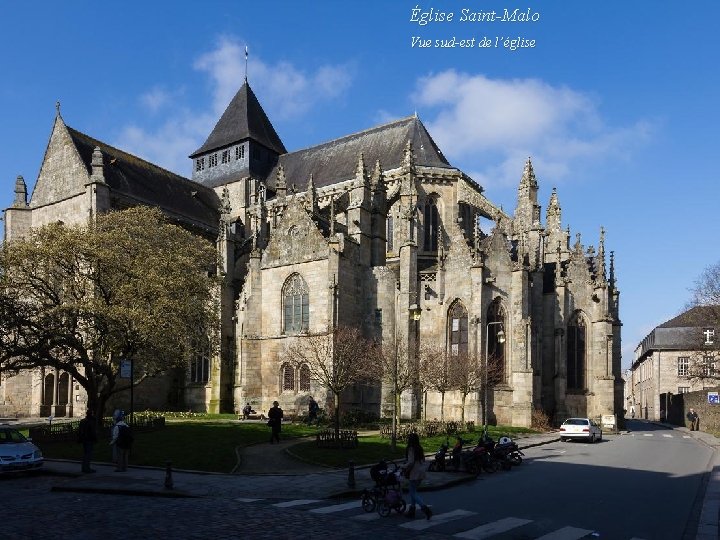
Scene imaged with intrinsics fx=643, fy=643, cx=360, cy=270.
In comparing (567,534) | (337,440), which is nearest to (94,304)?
(337,440)

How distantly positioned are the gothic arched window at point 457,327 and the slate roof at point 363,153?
14.2 m

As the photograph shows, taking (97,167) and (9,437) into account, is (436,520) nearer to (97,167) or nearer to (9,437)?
(9,437)

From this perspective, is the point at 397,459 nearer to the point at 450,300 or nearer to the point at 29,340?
the point at 29,340

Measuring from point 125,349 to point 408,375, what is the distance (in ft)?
42.5

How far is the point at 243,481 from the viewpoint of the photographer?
17312mm

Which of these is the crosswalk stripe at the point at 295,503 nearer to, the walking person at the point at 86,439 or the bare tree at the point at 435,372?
the walking person at the point at 86,439

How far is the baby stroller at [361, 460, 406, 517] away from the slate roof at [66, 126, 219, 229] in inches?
1410

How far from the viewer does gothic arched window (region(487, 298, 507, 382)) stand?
3719 cm

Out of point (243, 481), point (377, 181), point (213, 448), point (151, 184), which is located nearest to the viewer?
point (243, 481)

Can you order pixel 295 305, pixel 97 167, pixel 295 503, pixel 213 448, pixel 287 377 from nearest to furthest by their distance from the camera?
pixel 295 503
pixel 213 448
pixel 287 377
pixel 295 305
pixel 97 167

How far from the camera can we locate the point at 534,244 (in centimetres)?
4216

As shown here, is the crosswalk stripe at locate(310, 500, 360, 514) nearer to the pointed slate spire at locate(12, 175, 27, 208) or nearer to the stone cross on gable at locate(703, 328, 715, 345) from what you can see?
the pointed slate spire at locate(12, 175, 27, 208)

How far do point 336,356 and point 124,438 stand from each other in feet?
47.3

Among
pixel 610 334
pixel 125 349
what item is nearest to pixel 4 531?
pixel 125 349
